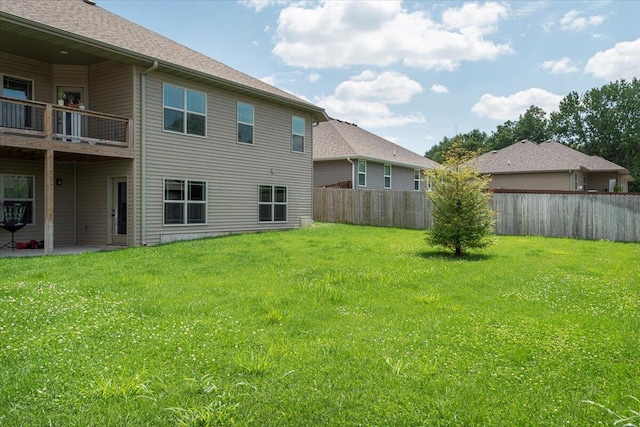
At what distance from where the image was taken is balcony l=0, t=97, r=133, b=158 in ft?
32.9

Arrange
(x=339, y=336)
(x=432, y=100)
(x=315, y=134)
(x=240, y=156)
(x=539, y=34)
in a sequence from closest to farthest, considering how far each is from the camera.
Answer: (x=339, y=336), (x=539, y=34), (x=240, y=156), (x=315, y=134), (x=432, y=100)

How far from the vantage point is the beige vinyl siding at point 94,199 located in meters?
12.5

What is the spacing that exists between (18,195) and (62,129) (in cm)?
227

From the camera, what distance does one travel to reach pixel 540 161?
29.8 meters

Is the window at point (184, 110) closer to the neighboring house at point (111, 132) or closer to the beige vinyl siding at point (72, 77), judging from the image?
the neighboring house at point (111, 132)

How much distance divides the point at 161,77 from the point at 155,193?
139 inches

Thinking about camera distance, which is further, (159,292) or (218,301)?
(159,292)

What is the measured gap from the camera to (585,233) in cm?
1585

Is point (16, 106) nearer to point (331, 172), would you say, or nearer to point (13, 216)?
point (13, 216)

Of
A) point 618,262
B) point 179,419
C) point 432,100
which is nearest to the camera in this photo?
point 179,419

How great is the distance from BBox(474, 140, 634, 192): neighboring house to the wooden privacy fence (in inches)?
407

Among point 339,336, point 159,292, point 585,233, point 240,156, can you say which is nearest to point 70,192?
point 240,156

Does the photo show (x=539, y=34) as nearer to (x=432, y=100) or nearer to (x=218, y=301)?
(x=218, y=301)

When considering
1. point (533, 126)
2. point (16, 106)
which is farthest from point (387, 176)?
point (533, 126)
